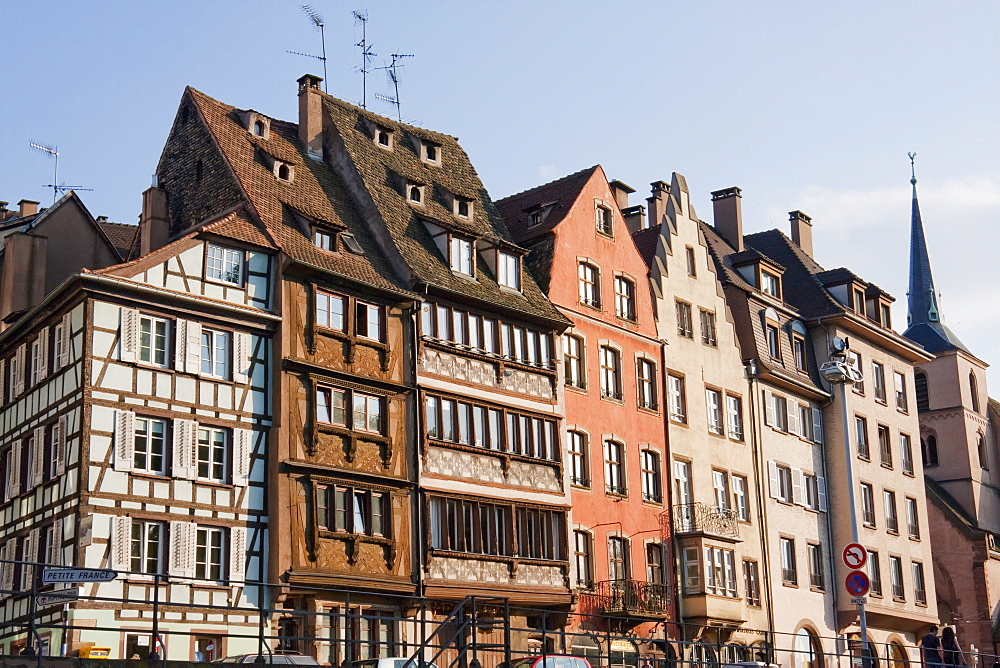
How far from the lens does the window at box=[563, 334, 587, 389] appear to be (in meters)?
42.6

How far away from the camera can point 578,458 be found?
42.1 meters

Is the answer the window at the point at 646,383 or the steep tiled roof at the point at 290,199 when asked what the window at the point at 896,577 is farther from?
the steep tiled roof at the point at 290,199

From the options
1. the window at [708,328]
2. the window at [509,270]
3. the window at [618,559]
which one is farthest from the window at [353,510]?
the window at [708,328]

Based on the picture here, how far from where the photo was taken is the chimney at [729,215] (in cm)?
5841

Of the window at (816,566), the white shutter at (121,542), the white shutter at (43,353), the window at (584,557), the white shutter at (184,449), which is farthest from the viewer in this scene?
the window at (816,566)

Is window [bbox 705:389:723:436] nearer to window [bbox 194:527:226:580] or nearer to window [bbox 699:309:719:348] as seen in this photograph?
window [bbox 699:309:719:348]

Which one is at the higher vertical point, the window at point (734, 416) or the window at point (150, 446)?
the window at point (734, 416)

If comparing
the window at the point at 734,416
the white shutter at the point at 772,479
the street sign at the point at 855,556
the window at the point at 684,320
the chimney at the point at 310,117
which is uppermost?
the chimney at the point at 310,117

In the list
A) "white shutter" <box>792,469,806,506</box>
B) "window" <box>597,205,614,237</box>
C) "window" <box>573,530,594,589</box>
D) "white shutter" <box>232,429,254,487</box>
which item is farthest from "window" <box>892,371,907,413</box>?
"white shutter" <box>232,429,254,487</box>

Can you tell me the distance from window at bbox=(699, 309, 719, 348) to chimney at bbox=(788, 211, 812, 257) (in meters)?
15.4

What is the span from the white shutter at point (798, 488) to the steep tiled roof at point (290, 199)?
65.4 feet

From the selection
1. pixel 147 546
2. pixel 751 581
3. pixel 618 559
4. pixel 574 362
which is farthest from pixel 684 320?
pixel 147 546

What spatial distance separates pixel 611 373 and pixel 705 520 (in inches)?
227

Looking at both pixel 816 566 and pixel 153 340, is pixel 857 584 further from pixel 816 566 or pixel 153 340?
pixel 816 566
